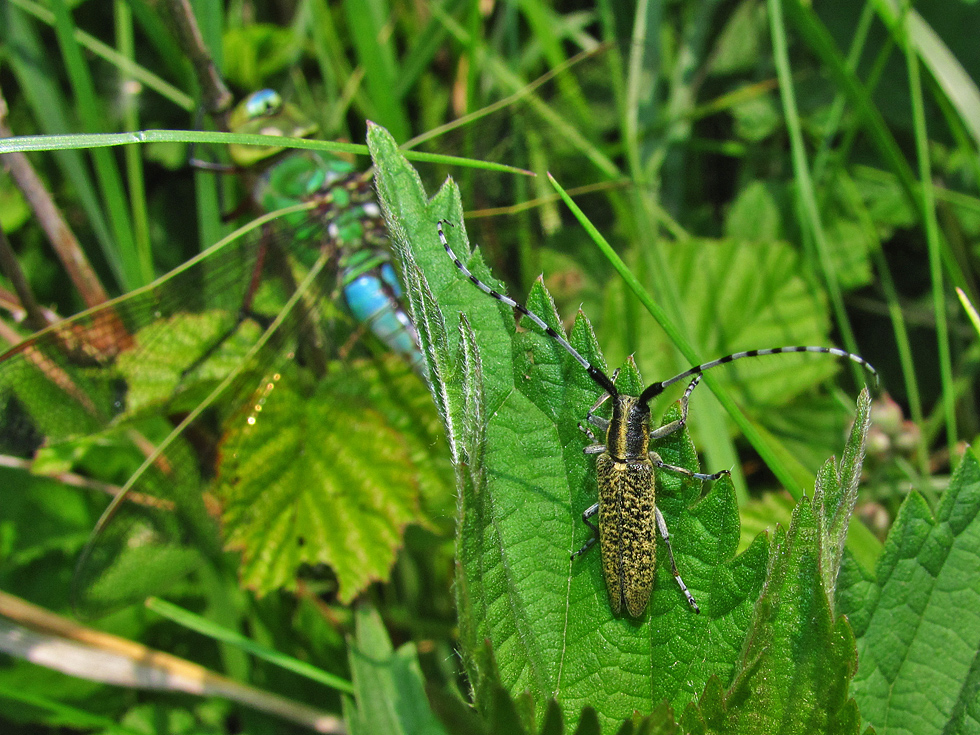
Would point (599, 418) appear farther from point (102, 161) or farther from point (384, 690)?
point (102, 161)

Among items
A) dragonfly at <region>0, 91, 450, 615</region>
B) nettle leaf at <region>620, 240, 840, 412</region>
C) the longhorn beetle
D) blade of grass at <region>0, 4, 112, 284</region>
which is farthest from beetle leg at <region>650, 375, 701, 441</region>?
blade of grass at <region>0, 4, 112, 284</region>

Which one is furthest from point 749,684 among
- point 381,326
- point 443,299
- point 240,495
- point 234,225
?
point 234,225

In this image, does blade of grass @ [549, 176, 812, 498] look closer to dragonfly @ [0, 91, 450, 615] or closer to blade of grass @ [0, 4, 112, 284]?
dragonfly @ [0, 91, 450, 615]

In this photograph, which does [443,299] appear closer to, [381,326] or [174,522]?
[381,326]

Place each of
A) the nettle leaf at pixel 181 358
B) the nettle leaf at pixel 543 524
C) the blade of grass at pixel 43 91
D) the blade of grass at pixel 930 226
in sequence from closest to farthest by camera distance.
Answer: the nettle leaf at pixel 543 524, the nettle leaf at pixel 181 358, the blade of grass at pixel 930 226, the blade of grass at pixel 43 91

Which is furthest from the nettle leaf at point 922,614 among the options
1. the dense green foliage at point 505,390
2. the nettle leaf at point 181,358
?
the nettle leaf at point 181,358

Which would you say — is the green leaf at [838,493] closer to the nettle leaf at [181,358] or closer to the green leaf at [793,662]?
the green leaf at [793,662]
